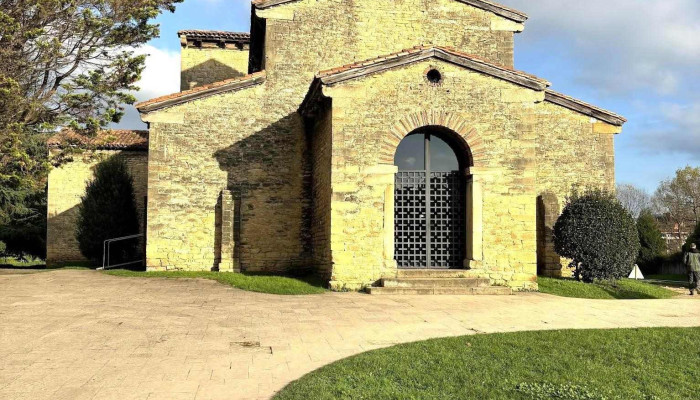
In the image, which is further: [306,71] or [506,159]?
[306,71]

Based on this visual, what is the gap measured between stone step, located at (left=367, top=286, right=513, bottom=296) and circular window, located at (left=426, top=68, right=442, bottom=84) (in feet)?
16.1

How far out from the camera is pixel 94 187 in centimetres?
→ 2048

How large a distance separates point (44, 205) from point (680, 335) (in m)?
28.0

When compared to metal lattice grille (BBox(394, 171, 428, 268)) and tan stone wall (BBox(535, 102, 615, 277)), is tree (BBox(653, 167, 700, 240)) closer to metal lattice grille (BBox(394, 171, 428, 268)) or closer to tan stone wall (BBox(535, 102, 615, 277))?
tan stone wall (BBox(535, 102, 615, 277))

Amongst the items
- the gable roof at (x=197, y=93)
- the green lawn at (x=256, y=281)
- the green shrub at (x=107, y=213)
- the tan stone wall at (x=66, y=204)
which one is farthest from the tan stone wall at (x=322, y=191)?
the tan stone wall at (x=66, y=204)

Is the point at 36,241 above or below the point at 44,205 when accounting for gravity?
below

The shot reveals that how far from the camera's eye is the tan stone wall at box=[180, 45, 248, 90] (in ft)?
78.1

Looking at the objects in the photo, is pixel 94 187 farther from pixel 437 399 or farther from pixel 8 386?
pixel 437 399

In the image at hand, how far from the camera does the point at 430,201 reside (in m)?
13.7

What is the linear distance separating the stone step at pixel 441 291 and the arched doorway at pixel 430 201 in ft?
4.01

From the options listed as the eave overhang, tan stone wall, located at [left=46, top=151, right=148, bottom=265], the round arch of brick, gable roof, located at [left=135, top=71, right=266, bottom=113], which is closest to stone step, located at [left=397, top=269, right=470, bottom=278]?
the round arch of brick

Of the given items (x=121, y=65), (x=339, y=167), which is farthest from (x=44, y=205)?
(x=339, y=167)

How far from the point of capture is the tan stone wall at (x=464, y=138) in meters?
12.8

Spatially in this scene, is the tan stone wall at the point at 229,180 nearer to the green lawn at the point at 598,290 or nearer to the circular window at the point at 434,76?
the circular window at the point at 434,76
